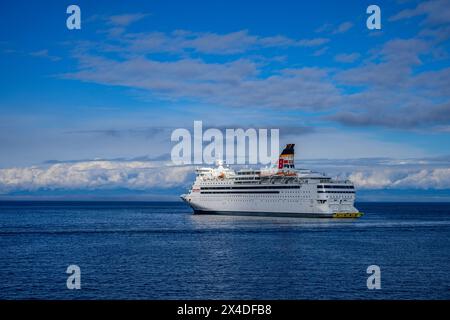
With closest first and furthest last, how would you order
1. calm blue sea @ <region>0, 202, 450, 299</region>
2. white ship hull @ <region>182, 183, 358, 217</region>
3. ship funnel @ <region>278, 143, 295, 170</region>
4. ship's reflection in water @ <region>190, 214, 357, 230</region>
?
calm blue sea @ <region>0, 202, 450, 299</region> → ship's reflection in water @ <region>190, 214, 357, 230</region> → white ship hull @ <region>182, 183, 358, 217</region> → ship funnel @ <region>278, 143, 295, 170</region>

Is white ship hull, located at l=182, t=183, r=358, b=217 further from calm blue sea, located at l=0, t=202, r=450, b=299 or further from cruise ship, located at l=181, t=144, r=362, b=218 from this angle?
calm blue sea, located at l=0, t=202, r=450, b=299

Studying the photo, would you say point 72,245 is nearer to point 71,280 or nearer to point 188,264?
point 188,264

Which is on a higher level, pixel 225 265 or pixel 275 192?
pixel 275 192

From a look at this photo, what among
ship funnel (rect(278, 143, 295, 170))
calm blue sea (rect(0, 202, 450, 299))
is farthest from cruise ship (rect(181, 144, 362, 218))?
calm blue sea (rect(0, 202, 450, 299))

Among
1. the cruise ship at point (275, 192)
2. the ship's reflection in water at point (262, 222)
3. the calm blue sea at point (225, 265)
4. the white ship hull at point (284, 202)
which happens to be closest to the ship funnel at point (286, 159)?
the cruise ship at point (275, 192)

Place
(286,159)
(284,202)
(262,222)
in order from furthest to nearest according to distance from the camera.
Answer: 1. (286,159)
2. (284,202)
3. (262,222)

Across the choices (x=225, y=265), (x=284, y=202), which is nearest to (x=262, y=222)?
(x=284, y=202)

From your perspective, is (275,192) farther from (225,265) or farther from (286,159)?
(225,265)

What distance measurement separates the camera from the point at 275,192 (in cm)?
11656

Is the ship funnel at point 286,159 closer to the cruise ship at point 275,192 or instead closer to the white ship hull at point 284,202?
the cruise ship at point 275,192

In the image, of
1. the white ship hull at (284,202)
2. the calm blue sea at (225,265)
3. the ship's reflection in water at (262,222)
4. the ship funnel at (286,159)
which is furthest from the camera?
the ship funnel at (286,159)

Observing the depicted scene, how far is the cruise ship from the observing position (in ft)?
365

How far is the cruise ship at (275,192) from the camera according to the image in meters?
111

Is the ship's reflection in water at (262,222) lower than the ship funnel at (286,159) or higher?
lower
